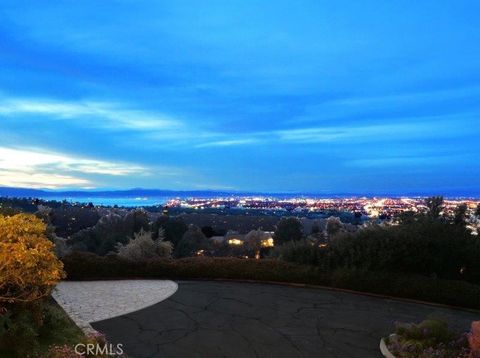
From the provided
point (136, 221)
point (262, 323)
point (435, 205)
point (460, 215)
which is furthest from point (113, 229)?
point (262, 323)

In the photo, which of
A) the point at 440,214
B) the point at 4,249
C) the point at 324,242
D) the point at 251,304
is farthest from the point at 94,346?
the point at 440,214

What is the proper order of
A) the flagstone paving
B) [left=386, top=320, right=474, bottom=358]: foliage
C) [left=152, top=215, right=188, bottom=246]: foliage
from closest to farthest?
1. [left=386, top=320, right=474, bottom=358]: foliage
2. the flagstone paving
3. [left=152, top=215, right=188, bottom=246]: foliage

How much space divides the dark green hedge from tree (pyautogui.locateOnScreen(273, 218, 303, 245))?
835 inches

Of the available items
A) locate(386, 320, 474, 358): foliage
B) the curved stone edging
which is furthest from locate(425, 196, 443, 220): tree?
the curved stone edging

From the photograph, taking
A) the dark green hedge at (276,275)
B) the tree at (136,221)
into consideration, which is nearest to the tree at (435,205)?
the dark green hedge at (276,275)

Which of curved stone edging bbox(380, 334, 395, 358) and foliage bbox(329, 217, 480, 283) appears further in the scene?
foliage bbox(329, 217, 480, 283)

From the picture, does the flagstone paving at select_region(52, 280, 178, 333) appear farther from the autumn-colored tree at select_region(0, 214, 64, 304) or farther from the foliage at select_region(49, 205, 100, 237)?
the foliage at select_region(49, 205, 100, 237)

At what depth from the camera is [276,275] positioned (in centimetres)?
1332

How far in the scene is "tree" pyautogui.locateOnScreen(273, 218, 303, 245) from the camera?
115ft

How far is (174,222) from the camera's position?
3453 cm

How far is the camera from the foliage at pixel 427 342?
6781 millimetres

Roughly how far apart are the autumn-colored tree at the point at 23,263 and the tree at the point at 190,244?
77.7ft

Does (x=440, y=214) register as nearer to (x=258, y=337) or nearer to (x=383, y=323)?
(x=383, y=323)

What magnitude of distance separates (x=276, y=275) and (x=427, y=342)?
635cm
